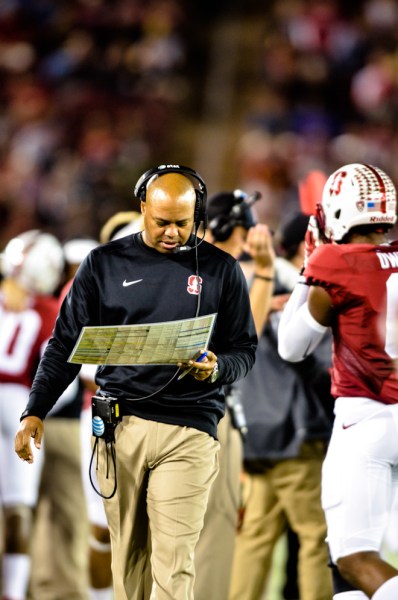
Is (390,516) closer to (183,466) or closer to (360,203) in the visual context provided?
(183,466)

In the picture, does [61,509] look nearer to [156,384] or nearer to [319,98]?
[156,384]

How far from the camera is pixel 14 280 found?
5996mm

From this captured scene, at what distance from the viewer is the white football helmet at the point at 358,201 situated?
3.93 meters

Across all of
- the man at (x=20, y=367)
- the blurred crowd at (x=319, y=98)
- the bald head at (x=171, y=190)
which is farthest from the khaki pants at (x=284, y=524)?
the blurred crowd at (x=319, y=98)

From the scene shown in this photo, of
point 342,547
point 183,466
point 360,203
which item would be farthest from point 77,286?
point 342,547

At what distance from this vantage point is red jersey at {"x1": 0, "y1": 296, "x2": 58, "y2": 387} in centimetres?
579

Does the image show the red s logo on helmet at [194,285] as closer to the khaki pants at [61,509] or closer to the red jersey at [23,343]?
the red jersey at [23,343]

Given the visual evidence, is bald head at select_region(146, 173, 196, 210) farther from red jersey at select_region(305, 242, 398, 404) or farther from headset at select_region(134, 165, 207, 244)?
red jersey at select_region(305, 242, 398, 404)

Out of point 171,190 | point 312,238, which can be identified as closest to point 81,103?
point 312,238

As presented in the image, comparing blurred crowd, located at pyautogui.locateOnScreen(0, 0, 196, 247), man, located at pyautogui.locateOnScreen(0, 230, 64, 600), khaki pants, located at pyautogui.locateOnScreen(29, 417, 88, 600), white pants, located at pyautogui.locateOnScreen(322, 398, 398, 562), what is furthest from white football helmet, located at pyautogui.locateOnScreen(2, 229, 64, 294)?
blurred crowd, located at pyautogui.locateOnScreen(0, 0, 196, 247)

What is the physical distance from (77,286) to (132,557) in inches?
38.5

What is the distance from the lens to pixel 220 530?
4617mm

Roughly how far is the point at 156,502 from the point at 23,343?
2.19m

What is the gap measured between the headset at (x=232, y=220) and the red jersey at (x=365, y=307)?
3.41ft
